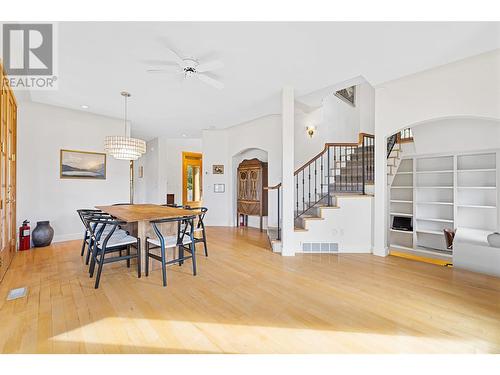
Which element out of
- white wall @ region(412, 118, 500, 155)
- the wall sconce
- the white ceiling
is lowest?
white wall @ region(412, 118, 500, 155)

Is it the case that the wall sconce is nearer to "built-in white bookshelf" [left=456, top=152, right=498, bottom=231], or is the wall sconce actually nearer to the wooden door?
"built-in white bookshelf" [left=456, top=152, right=498, bottom=231]

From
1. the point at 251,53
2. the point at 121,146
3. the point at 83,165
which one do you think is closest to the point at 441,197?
the point at 251,53

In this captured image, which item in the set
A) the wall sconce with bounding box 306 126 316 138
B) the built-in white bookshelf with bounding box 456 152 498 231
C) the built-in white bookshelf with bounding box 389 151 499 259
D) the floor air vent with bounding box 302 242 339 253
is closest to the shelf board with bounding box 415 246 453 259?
the built-in white bookshelf with bounding box 389 151 499 259

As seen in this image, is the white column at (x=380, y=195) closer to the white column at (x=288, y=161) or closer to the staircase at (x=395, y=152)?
the staircase at (x=395, y=152)

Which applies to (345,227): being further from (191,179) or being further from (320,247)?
(191,179)

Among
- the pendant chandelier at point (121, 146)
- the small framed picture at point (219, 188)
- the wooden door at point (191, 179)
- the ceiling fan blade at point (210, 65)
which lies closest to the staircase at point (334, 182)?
the small framed picture at point (219, 188)

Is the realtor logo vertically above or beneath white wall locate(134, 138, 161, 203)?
above

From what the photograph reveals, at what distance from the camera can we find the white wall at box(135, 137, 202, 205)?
27.3 feet

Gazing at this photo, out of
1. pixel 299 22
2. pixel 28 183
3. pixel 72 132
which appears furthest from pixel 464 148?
pixel 28 183

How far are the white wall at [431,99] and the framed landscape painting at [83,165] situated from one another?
5.77 m

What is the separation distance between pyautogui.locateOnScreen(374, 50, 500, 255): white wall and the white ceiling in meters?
0.16

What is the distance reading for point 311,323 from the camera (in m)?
2.03
